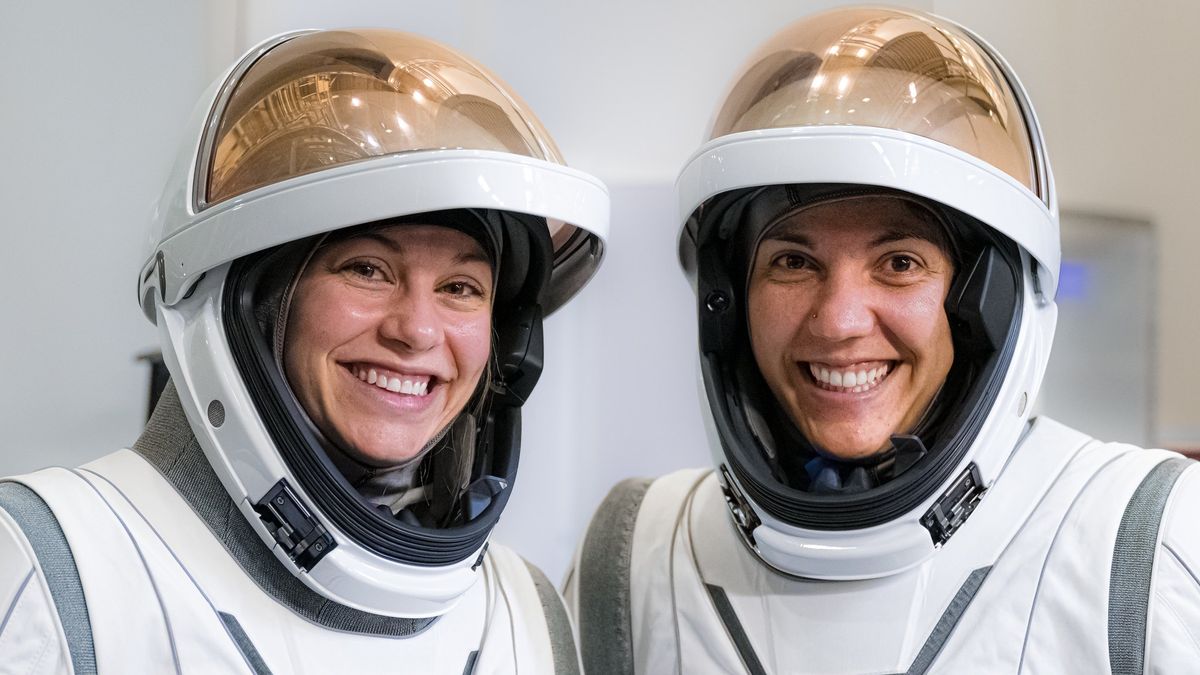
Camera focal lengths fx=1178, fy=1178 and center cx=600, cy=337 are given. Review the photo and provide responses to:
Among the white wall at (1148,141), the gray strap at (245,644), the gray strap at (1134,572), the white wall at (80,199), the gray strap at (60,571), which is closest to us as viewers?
the gray strap at (60,571)

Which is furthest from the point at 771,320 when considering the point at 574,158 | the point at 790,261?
the point at 574,158

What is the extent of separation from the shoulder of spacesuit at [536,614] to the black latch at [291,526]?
34cm

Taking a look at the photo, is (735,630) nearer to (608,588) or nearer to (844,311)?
(608,588)

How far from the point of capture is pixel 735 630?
1.55 m

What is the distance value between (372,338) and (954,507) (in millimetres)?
751

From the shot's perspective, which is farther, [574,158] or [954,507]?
[574,158]

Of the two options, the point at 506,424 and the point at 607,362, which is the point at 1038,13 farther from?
the point at 506,424

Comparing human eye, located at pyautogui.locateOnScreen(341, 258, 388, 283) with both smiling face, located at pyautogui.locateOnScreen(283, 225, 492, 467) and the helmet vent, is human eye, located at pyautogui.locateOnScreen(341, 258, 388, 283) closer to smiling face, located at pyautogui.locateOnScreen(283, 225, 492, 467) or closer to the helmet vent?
smiling face, located at pyautogui.locateOnScreen(283, 225, 492, 467)

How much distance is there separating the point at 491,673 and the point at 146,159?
146 centimetres

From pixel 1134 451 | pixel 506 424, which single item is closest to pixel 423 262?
pixel 506 424

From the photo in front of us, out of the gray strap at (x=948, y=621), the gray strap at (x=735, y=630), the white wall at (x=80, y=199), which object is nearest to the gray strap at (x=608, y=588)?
the gray strap at (x=735, y=630)

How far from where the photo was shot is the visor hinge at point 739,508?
156 centimetres

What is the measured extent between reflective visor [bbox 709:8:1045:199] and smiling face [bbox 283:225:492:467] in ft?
1.60

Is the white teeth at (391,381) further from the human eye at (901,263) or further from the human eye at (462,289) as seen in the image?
the human eye at (901,263)
